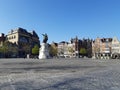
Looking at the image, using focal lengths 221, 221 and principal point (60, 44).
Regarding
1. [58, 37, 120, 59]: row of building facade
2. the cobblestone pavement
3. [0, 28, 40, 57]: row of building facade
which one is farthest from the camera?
[58, 37, 120, 59]: row of building facade

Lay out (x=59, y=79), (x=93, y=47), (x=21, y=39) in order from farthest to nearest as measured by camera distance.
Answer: (x=93, y=47)
(x=21, y=39)
(x=59, y=79)

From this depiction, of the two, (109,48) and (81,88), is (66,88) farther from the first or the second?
(109,48)

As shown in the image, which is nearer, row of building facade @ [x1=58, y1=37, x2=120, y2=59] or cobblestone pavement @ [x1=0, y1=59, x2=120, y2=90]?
cobblestone pavement @ [x1=0, y1=59, x2=120, y2=90]

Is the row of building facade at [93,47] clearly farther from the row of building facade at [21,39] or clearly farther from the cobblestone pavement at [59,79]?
the cobblestone pavement at [59,79]

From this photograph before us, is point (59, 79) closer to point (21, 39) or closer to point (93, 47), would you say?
point (21, 39)

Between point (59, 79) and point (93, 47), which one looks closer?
point (59, 79)

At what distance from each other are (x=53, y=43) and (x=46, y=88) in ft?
463

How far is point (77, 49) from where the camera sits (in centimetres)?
12925

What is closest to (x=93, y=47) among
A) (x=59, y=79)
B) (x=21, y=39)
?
(x=21, y=39)

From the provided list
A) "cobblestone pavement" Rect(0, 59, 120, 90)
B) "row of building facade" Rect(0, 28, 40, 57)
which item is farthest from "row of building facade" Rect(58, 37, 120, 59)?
"cobblestone pavement" Rect(0, 59, 120, 90)

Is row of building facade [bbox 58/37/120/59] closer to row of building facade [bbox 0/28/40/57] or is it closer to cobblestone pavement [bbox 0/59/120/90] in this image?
row of building facade [bbox 0/28/40/57]

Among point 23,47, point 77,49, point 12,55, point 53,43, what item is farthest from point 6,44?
point 53,43

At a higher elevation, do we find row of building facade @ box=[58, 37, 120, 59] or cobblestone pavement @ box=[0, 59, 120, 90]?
row of building facade @ box=[58, 37, 120, 59]

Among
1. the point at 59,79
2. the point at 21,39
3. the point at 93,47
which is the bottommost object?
the point at 59,79
